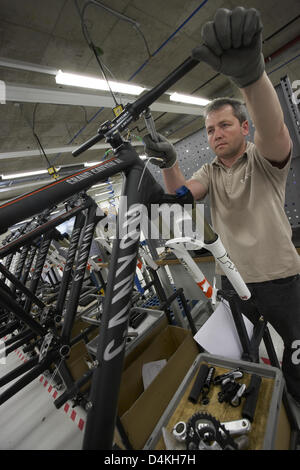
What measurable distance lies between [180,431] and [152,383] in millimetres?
606

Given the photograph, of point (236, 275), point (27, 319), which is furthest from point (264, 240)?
point (27, 319)

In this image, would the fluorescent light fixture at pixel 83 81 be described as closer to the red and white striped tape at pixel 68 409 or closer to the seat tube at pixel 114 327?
the seat tube at pixel 114 327

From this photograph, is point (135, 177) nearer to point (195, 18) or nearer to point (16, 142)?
point (195, 18)

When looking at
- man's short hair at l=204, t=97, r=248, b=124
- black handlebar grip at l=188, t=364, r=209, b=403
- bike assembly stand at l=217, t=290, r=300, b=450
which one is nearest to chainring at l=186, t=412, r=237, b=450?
black handlebar grip at l=188, t=364, r=209, b=403

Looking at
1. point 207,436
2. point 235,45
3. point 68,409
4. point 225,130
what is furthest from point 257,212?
point 68,409

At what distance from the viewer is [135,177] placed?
0.75m

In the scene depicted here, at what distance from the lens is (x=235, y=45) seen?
22.2 inches

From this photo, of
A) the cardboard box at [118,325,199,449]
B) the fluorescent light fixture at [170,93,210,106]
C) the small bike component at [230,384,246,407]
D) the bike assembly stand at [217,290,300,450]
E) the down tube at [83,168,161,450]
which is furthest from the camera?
the fluorescent light fixture at [170,93,210,106]

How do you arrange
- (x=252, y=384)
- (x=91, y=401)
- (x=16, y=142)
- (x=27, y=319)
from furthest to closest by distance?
1. (x=16, y=142)
2. (x=27, y=319)
3. (x=252, y=384)
4. (x=91, y=401)

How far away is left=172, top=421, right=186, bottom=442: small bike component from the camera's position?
1.90 ft

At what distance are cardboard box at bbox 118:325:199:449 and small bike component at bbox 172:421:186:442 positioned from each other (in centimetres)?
55

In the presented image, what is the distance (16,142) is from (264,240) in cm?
643

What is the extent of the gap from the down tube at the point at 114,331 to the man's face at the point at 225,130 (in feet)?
1.63

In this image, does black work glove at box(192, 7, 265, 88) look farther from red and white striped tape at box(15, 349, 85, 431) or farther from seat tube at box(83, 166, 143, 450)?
red and white striped tape at box(15, 349, 85, 431)
